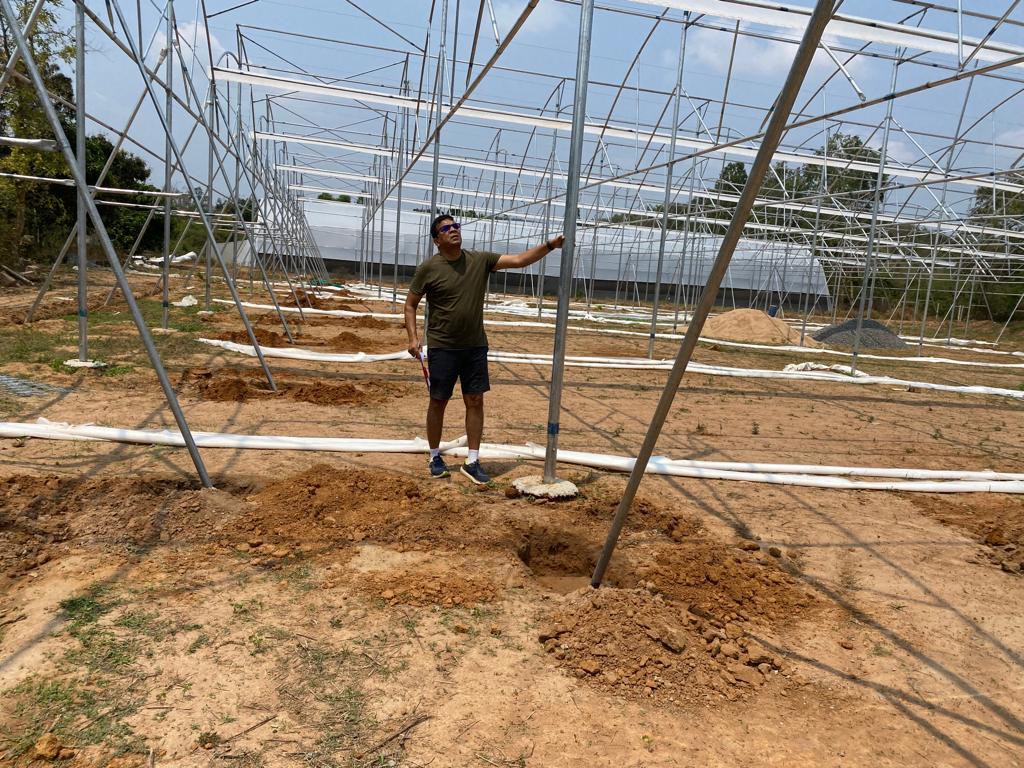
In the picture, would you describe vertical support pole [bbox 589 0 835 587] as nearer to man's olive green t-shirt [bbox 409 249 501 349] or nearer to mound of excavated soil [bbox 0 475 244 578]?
man's olive green t-shirt [bbox 409 249 501 349]

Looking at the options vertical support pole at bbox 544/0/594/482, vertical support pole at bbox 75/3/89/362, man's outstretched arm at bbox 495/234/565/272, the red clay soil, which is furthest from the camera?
vertical support pole at bbox 75/3/89/362

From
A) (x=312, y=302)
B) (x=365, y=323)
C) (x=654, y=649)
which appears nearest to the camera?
(x=654, y=649)

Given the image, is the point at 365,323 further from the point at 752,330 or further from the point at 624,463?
the point at 752,330

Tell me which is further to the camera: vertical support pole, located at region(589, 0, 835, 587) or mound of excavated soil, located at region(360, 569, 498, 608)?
mound of excavated soil, located at region(360, 569, 498, 608)

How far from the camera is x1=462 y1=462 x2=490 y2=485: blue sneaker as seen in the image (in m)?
4.46

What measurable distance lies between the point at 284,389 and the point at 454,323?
3.22 metres

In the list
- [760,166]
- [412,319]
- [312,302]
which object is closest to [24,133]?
[312,302]

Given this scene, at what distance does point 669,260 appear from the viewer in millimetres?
30422

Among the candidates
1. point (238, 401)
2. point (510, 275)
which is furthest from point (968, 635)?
point (510, 275)

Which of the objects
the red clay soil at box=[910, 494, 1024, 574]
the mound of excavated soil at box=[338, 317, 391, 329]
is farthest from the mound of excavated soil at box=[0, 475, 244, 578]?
the mound of excavated soil at box=[338, 317, 391, 329]

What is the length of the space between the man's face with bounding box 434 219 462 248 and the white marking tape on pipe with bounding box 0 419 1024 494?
1590 mm

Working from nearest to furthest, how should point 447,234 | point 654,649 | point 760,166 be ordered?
1. point 760,166
2. point 654,649
3. point 447,234

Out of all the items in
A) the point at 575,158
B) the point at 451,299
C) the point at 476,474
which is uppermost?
the point at 575,158

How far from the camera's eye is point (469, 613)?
115 inches
